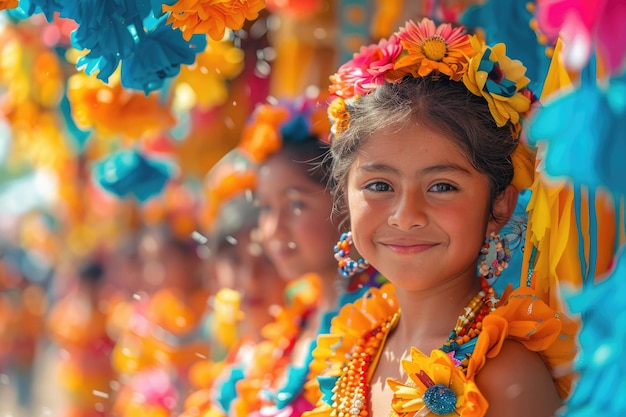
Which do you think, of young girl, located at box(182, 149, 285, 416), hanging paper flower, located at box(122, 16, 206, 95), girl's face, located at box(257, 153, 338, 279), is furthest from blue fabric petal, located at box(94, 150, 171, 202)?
hanging paper flower, located at box(122, 16, 206, 95)

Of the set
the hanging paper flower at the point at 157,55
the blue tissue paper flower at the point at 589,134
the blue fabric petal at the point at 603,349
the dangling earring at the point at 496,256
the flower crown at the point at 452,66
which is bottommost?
the blue fabric petal at the point at 603,349

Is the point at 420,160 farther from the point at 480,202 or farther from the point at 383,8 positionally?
the point at 383,8

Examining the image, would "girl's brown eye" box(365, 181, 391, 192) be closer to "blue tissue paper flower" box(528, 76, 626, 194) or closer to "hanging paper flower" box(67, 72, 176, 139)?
"blue tissue paper flower" box(528, 76, 626, 194)

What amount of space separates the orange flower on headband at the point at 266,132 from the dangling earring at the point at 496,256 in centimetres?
127

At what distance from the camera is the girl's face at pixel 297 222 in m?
3.06

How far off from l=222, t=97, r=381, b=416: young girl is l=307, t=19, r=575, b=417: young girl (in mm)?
749

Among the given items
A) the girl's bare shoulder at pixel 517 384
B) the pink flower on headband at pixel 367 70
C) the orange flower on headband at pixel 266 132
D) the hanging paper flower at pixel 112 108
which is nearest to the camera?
the girl's bare shoulder at pixel 517 384

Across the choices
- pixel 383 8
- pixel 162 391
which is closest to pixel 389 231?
pixel 383 8

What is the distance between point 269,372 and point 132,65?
4.05 ft

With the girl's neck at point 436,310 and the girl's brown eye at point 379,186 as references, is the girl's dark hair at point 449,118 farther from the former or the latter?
the girl's neck at point 436,310

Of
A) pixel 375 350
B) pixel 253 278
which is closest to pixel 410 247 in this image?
pixel 375 350

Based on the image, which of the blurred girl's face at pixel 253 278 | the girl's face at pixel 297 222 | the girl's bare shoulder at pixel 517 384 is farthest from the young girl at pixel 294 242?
the girl's bare shoulder at pixel 517 384

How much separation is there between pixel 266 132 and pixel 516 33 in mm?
924

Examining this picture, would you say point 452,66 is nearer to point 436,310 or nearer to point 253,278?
point 436,310
